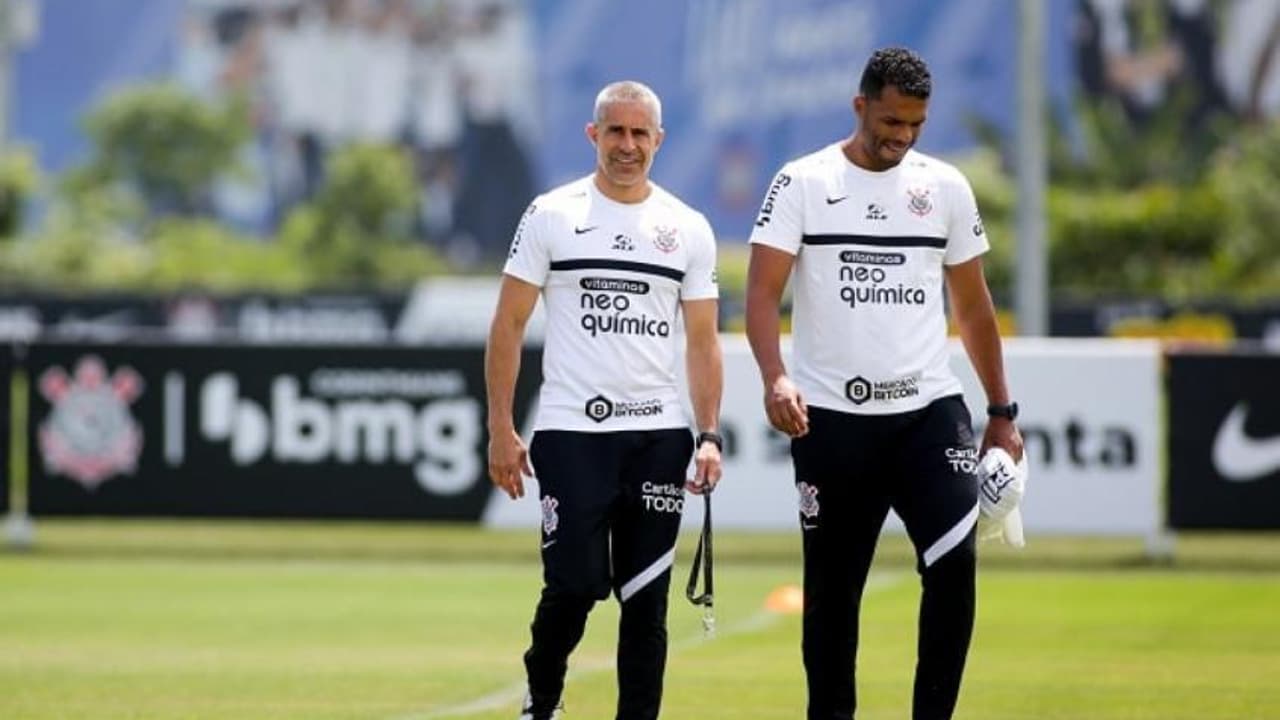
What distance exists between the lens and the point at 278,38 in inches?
4126

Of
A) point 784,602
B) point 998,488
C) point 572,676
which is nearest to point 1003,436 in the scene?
point 998,488

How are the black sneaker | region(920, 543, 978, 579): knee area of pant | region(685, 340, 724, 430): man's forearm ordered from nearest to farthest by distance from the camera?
1. region(920, 543, 978, 579): knee area of pant
2. region(685, 340, 724, 430): man's forearm
3. the black sneaker

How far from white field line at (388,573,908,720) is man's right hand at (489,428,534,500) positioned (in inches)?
66.5

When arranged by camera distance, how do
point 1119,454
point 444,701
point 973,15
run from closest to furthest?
point 444,701
point 1119,454
point 973,15

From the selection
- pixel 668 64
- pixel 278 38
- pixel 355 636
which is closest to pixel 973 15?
pixel 668 64

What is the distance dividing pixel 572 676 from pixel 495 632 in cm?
228

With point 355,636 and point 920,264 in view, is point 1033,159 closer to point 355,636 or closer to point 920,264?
point 355,636

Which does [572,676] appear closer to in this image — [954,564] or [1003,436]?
[1003,436]

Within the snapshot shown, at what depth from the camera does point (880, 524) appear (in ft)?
34.9

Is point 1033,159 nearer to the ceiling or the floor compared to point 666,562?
nearer to the ceiling

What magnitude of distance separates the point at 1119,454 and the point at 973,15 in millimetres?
71123

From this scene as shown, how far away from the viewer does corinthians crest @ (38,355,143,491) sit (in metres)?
22.3

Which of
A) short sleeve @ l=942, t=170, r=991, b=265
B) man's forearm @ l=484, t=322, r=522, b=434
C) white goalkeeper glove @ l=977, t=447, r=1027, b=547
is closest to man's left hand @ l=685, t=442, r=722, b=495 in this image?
man's forearm @ l=484, t=322, r=522, b=434

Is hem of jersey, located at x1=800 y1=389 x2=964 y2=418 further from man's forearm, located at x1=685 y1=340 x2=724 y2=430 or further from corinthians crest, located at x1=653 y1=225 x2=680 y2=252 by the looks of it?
corinthians crest, located at x1=653 y1=225 x2=680 y2=252
